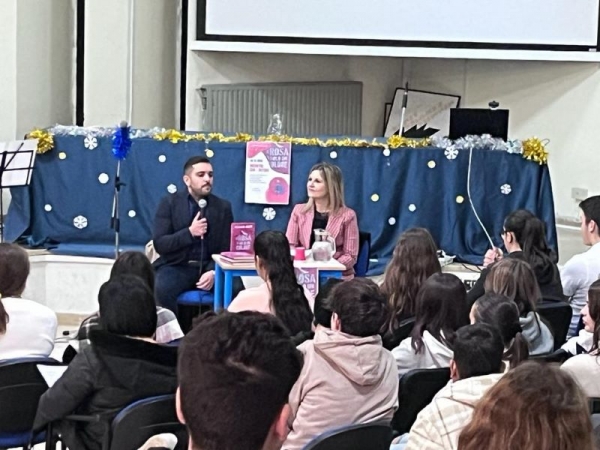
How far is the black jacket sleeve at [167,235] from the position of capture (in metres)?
5.73

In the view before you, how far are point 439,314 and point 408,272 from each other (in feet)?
2.83

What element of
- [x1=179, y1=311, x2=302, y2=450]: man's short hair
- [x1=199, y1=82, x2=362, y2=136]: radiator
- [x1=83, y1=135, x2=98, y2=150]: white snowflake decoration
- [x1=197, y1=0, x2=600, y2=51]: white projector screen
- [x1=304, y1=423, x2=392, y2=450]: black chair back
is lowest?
[x1=304, y1=423, x2=392, y2=450]: black chair back

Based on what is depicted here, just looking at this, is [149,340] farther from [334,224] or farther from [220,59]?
[220,59]

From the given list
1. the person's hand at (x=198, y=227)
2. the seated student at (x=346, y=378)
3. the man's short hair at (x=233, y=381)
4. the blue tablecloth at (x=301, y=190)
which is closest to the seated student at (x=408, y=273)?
the seated student at (x=346, y=378)

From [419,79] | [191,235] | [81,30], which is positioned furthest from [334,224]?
[419,79]

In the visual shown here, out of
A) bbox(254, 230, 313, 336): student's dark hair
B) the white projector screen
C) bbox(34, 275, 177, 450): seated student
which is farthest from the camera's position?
the white projector screen

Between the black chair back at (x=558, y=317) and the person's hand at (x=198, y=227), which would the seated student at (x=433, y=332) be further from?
the person's hand at (x=198, y=227)

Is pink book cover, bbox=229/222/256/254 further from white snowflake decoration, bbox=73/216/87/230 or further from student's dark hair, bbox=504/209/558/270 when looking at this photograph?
white snowflake decoration, bbox=73/216/87/230

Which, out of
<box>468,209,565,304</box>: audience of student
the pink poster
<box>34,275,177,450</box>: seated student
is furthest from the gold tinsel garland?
<box>34,275,177,450</box>: seated student

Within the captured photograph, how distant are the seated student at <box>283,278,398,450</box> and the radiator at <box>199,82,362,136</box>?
649cm

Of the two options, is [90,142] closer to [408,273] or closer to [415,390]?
[408,273]

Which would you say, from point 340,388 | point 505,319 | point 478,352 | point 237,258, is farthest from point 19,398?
point 237,258

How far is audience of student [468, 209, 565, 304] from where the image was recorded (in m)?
4.82

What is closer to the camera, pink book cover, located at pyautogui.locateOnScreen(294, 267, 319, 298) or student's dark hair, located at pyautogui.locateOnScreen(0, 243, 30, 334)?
student's dark hair, located at pyautogui.locateOnScreen(0, 243, 30, 334)
